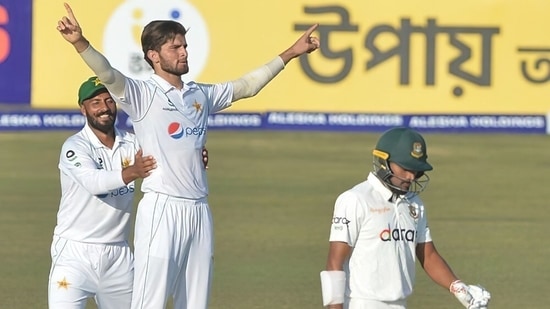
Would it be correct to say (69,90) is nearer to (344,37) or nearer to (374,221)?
(344,37)

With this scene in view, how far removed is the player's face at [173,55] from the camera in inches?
314

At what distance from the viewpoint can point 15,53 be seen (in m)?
16.6

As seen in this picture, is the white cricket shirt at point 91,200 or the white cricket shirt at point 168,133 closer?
the white cricket shirt at point 168,133

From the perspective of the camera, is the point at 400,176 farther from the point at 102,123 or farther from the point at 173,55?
the point at 102,123

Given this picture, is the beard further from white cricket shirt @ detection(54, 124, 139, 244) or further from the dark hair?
the dark hair

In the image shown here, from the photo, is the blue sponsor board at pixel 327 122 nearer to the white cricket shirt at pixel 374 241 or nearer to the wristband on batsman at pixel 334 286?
the white cricket shirt at pixel 374 241

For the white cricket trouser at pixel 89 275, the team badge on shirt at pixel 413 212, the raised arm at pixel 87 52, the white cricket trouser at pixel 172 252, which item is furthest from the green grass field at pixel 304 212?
the team badge on shirt at pixel 413 212

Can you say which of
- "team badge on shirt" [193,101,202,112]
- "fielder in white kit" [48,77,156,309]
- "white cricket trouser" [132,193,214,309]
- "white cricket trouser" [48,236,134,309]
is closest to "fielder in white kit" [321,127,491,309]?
"white cricket trouser" [132,193,214,309]

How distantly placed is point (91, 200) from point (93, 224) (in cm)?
14

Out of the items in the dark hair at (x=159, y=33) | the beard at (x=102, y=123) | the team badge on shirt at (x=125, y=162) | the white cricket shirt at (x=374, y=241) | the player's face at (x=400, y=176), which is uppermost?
the dark hair at (x=159, y=33)

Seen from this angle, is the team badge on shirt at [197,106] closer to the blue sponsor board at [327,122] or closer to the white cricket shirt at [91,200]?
the white cricket shirt at [91,200]

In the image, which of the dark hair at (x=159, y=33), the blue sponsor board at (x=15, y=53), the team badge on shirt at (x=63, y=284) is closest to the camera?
the dark hair at (x=159, y=33)

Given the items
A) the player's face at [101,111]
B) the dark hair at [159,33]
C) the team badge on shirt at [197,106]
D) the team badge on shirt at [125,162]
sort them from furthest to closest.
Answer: the team badge on shirt at [125,162] → the player's face at [101,111] → the team badge on shirt at [197,106] → the dark hair at [159,33]

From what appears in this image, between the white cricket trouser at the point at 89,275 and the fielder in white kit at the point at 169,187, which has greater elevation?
the fielder in white kit at the point at 169,187
